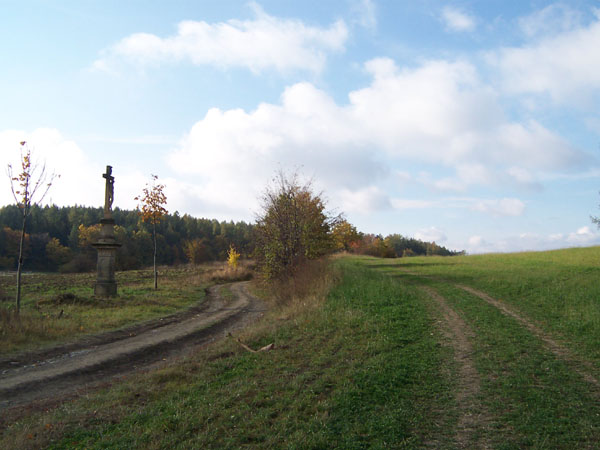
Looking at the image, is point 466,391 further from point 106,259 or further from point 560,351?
point 106,259

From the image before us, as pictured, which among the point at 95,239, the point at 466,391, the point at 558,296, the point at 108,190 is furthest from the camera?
the point at 95,239

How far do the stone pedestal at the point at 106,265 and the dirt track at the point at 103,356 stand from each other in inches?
239

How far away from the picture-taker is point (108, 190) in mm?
23750

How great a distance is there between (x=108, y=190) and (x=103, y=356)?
14.7 metres

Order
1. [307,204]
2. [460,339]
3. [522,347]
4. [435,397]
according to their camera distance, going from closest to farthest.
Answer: [435,397]
[522,347]
[460,339]
[307,204]

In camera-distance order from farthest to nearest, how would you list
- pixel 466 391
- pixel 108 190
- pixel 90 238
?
pixel 90 238, pixel 108 190, pixel 466 391

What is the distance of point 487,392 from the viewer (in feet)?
21.5

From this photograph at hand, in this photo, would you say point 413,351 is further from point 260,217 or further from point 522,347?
point 260,217

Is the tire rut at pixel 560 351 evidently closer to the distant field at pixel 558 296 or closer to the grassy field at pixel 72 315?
the distant field at pixel 558 296

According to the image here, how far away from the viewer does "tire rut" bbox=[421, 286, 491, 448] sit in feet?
16.6

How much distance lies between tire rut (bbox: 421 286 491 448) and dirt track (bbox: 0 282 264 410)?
285 inches

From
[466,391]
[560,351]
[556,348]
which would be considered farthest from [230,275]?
[466,391]

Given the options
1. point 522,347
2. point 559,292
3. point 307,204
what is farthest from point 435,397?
point 307,204

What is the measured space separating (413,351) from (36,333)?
11295 mm
